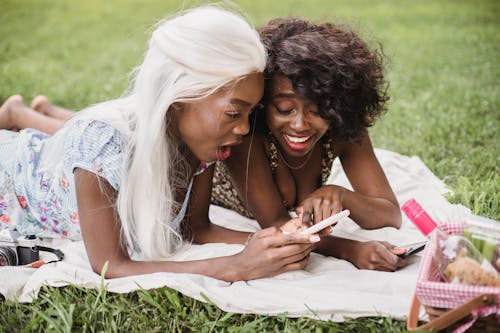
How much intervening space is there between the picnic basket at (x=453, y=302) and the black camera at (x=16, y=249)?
72.1 inches

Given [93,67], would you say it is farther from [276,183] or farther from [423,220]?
[423,220]

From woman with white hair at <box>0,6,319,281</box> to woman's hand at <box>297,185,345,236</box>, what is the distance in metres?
0.14

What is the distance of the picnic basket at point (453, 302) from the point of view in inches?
75.7

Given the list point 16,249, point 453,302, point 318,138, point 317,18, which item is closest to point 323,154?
point 318,138

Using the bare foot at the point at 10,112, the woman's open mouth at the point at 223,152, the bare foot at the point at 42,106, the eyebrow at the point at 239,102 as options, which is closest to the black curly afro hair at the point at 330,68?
the eyebrow at the point at 239,102

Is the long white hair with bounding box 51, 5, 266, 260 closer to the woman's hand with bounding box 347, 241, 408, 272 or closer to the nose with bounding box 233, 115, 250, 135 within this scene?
the nose with bounding box 233, 115, 250, 135

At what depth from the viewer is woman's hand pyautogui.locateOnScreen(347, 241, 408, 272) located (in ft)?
8.85

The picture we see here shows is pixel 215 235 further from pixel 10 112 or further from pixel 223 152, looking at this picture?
pixel 10 112

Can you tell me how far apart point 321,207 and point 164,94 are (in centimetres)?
86

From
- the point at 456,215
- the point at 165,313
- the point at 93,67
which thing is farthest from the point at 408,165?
the point at 93,67

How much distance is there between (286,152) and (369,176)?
0.46 meters

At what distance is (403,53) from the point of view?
7480 mm

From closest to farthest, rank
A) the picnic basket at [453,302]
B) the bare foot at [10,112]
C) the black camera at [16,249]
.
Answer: the picnic basket at [453,302] → the black camera at [16,249] → the bare foot at [10,112]

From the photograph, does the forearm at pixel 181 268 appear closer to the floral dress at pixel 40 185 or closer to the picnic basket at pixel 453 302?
the floral dress at pixel 40 185
